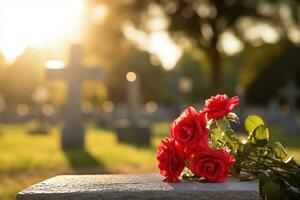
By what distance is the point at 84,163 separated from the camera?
39.2 ft

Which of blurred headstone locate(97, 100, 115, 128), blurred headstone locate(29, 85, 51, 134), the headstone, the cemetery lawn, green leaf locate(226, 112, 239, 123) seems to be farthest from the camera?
blurred headstone locate(97, 100, 115, 128)

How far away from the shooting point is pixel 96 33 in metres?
33.0

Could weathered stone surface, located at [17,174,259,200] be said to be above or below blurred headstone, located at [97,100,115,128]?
below

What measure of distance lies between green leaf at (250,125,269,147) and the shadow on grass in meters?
7.05

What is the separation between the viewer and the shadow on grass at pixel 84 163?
10703 mm

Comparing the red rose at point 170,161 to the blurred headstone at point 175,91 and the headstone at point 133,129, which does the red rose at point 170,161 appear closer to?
the headstone at point 133,129

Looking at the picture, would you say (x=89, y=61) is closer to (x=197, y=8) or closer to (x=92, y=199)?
(x=197, y=8)

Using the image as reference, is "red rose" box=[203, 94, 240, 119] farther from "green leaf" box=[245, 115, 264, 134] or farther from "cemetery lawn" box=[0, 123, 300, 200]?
"cemetery lawn" box=[0, 123, 300, 200]

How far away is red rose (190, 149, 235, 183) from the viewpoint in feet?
10.5

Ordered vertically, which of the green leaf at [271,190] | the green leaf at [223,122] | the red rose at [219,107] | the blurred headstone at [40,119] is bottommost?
the green leaf at [271,190]

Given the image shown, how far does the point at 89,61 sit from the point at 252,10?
987 cm

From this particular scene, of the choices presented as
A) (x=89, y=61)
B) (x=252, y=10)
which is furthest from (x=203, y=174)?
(x=89, y=61)

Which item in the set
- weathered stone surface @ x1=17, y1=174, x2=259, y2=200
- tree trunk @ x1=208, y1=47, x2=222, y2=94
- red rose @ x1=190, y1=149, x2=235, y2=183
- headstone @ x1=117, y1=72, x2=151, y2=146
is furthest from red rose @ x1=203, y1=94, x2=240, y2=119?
tree trunk @ x1=208, y1=47, x2=222, y2=94

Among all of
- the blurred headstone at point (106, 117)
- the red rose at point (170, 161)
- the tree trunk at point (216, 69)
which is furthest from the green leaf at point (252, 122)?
the blurred headstone at point (106, 117)
